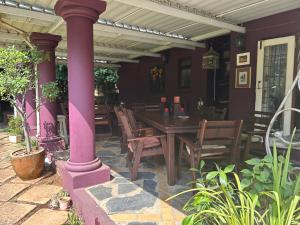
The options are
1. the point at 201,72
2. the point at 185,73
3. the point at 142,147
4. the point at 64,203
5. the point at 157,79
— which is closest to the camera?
the point at 64,203

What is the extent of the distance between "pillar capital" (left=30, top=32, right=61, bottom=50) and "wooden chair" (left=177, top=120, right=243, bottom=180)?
2897 mm

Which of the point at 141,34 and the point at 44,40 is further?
the point at 141,34

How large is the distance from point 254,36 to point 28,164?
4166mm

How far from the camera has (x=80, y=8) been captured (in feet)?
8.34

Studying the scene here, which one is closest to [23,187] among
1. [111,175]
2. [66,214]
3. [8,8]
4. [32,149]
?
[32,149]

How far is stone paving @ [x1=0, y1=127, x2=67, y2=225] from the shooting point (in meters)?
2.43

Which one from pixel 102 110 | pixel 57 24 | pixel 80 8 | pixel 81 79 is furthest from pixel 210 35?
pixel 81 79

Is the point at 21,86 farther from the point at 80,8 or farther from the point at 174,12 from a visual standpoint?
the point at 174,12

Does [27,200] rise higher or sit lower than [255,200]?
lower

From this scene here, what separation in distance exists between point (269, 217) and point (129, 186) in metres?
1.68

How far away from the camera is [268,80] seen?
13.9ft

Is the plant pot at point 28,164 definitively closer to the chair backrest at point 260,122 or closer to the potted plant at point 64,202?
the potted plant at point 64,202

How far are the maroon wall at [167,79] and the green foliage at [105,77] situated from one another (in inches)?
11.5

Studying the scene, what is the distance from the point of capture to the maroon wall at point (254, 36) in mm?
3814
